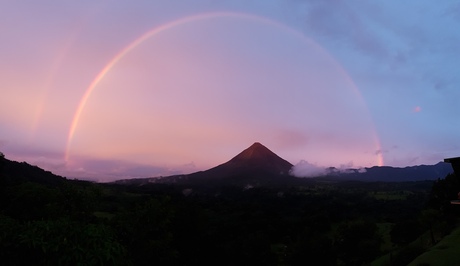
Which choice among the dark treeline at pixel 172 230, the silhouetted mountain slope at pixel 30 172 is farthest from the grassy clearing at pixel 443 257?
the silhouetted mountain slope at pixel 30 172

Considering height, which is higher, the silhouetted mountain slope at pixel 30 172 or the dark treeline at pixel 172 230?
the silhouetted mountain slope at pixel 30 172

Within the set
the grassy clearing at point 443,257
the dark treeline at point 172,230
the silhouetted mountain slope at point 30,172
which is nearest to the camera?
the dark treeline at point 172,230

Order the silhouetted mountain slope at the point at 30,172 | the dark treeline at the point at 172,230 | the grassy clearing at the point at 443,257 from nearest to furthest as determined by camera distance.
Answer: the dark treeline at the point at 172,230 < the grassy clearing at the point at 443,257 < the silhouetted mountain slope at the point at 30,172

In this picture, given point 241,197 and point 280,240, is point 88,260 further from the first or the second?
point 241,197

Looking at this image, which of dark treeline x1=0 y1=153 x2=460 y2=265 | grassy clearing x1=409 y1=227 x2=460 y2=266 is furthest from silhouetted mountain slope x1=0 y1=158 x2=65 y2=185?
grassy clearing x1=409 y1=227 x2=460 y2=266

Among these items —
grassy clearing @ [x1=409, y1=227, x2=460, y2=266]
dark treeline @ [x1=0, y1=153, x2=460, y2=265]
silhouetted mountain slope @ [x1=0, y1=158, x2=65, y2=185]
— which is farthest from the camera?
silhouetted mountain slope @ [x1=0, y1=158, x2=65, y2=185]

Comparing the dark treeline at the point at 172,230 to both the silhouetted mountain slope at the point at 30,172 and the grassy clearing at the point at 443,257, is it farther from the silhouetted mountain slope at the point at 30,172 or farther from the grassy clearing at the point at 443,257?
the grassy clearing at the point at 443,257

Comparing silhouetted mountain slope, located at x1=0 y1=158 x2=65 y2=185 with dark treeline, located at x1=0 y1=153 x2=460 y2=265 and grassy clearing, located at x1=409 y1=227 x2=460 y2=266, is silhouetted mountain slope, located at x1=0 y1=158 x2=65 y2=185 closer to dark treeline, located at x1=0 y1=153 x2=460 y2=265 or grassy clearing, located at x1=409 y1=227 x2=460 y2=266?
dark treeline, located at x1=0 y1=153 x2=460 y2=265

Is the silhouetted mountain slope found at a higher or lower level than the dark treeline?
higher

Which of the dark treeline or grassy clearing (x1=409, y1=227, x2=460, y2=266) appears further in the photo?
grassy clearing (x1=409, y1=227, x2=460, y2=266)
